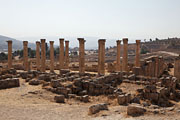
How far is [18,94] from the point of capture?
613 inches

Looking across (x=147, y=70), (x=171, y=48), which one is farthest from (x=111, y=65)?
(x=171, y=48)

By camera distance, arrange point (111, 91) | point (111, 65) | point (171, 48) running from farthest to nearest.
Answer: point (171, 48), point (111, 65), point (111, 91)

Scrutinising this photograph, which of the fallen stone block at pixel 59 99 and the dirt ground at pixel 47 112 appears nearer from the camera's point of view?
the dirt ground at pixel 47 112

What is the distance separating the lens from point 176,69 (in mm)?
27297

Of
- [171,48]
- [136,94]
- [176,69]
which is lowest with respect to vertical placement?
[136,94]

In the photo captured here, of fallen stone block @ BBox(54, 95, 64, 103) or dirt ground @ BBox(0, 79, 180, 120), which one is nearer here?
dirt ground @ BBox(0, 79, 180, 120)

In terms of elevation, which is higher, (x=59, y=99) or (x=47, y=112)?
(x=59, y=99)

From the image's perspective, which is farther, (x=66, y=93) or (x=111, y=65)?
(x=111, y=65)

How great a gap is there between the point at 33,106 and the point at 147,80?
14044mm

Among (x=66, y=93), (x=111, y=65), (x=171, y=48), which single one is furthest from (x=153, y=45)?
(x=66, y=93)

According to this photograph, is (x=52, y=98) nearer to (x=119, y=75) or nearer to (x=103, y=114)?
(x=103, y=114)

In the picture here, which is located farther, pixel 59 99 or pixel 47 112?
pixel 59 99

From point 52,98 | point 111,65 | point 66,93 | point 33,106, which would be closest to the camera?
point 33,106

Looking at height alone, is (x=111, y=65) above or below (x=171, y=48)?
below
